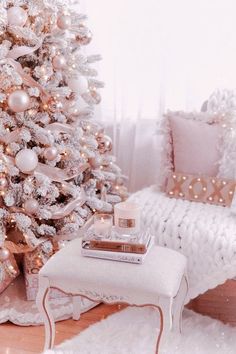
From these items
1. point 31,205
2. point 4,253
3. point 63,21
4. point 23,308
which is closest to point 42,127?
point 31,205

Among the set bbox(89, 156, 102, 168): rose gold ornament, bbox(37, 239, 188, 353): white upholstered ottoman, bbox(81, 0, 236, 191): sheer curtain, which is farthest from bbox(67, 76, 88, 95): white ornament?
bbox(37, 239, 188, 353): white upholstered ottoman

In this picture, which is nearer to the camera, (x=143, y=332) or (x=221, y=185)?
(x=143, y=332)

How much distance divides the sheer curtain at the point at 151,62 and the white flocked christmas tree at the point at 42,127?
1.76 ft

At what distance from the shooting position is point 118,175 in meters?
2.93

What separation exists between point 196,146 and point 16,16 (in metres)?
1.04

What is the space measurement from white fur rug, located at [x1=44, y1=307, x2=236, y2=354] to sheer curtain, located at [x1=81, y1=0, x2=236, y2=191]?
1.14 metres

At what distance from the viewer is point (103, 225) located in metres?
1.99

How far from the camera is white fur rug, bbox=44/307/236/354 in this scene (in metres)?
2.12

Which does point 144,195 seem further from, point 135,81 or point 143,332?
point 135,81

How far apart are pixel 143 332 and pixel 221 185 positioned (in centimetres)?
80

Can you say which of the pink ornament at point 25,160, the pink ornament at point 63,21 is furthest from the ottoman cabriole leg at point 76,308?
the pink ornament at point 63,21

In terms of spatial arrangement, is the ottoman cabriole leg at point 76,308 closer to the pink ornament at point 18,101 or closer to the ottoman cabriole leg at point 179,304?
the ottoman cabriole leg at point 179,304

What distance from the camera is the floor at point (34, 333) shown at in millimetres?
2158

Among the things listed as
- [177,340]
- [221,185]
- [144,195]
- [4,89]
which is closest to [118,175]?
[144,195]
